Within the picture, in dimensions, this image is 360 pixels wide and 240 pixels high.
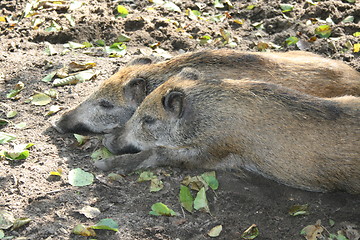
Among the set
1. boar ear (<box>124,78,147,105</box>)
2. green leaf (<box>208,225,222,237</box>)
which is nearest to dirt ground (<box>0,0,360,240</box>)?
green leaf (<box>208,225,222,237</box>)

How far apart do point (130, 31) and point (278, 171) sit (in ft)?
11.5

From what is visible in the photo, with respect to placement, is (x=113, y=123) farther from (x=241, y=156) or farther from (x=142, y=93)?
(x=241, y=156)

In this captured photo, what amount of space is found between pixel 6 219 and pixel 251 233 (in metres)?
1.80

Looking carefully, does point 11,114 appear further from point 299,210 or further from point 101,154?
point 299,210

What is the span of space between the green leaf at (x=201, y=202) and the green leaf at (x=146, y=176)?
1.64ft

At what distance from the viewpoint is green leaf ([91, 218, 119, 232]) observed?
3.82 meters

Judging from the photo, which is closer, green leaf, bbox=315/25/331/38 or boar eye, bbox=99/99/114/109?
boar eye, bbox=99/99/114/109

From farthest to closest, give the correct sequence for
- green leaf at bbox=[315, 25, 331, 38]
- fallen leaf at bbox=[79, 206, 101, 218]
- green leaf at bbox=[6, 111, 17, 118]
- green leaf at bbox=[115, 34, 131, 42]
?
green leaf at bbox=[115, 34, 131, 42]
green leaf at bbox=[315, 25, 331, 38]
green leaf at bbox=[6, 111, 17, 118]
fallen leaf at bbox=[79, 206, 101, 218]

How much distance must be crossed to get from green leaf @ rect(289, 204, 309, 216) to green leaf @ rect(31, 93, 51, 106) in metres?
2.91

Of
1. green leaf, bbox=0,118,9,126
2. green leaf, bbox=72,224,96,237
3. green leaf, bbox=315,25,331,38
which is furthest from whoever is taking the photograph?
green leaf, bbox=315,25,331,38

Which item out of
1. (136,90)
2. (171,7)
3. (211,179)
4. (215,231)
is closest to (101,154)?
(136,90)

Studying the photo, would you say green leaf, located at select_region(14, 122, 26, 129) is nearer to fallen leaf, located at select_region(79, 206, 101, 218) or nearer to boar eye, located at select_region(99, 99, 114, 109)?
boar eye, located at select_region(99, 99, 114, 109)

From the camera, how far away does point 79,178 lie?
4.51 m

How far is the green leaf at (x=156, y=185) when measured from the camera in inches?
174
